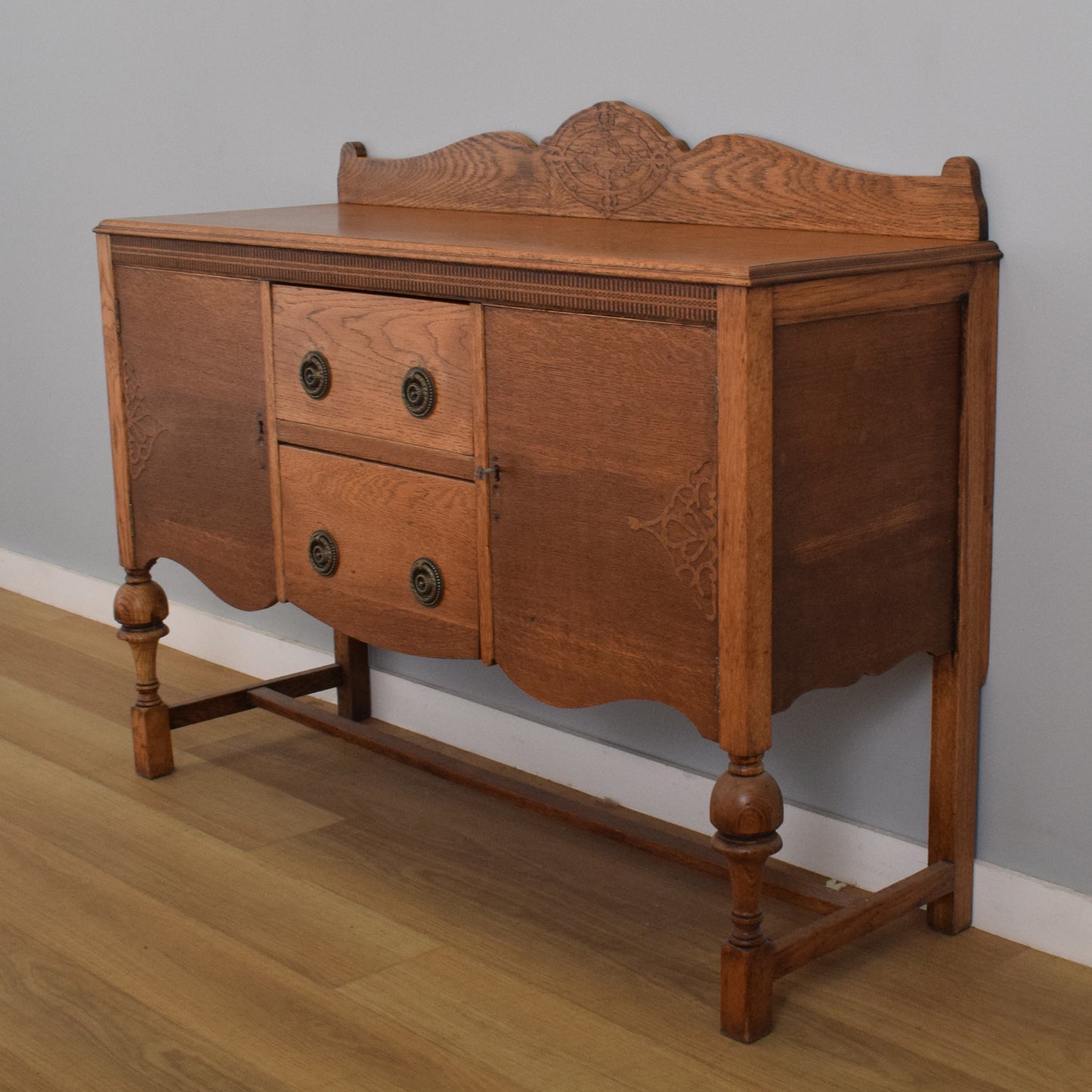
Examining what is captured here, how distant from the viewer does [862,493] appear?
5.88 ft

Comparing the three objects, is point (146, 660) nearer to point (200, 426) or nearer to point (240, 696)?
point (240, 696)

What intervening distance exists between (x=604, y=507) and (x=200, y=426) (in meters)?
0.85

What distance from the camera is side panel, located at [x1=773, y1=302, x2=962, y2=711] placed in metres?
1.70

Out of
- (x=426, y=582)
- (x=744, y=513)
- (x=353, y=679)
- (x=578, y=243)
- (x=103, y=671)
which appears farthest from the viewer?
(x=103, y=671)

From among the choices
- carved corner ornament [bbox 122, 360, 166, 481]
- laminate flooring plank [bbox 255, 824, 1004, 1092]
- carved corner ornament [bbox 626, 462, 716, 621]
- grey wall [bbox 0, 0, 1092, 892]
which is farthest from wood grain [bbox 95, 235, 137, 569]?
carved corner ornament [bbox 626, 462, 716, 621]

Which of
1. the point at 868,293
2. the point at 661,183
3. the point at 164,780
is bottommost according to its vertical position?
the point at 164,780

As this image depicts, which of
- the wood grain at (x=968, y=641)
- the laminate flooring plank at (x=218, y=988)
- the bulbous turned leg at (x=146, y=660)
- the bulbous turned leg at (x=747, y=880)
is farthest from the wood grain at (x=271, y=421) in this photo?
the wood grain at (x=968, y=641)

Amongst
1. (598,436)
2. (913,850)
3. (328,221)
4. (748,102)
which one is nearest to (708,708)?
(598,436)

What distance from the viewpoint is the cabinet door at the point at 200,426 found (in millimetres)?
2273

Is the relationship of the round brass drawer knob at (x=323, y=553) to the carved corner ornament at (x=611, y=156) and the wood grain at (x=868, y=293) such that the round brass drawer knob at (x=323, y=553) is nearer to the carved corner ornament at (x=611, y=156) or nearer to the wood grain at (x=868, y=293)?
the carved corner ornament at (x=611, y=156)

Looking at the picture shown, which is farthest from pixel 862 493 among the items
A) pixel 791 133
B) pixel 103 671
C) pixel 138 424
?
pixel 103 671

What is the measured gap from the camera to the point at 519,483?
74.4 inches

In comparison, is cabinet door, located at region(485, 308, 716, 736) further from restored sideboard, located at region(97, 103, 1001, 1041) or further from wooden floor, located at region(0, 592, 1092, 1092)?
wooden floor, located at region(0, 592, 1092, 1092)

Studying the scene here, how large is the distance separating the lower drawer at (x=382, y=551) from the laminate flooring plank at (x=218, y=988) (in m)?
0.47
